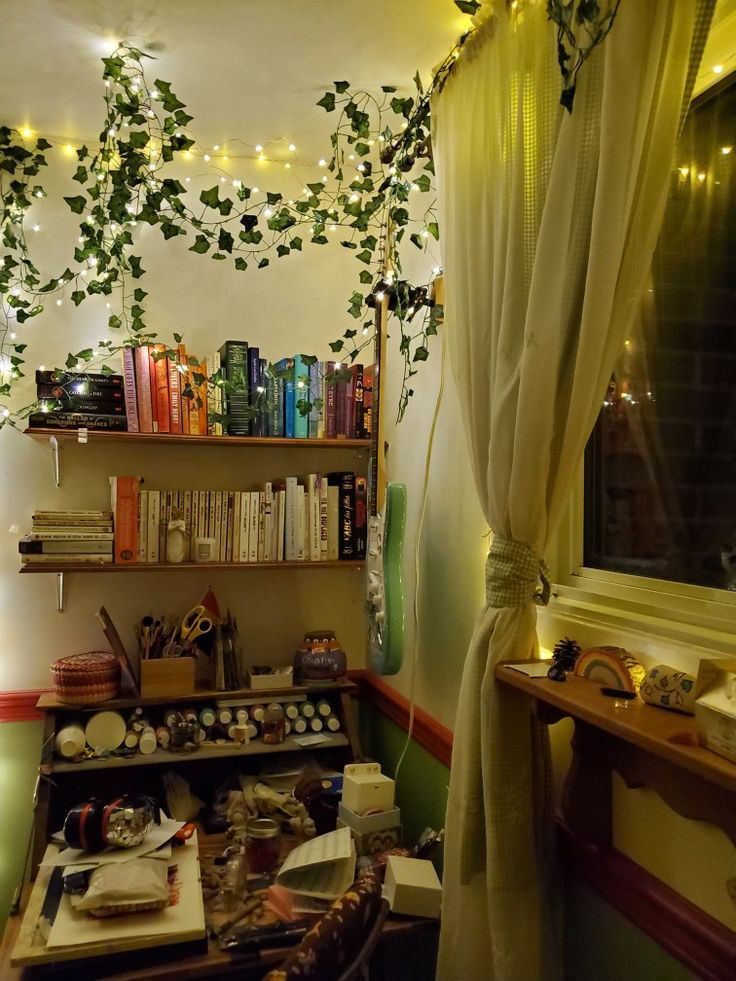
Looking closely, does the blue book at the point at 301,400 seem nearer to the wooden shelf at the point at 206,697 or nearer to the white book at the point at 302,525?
the white book at the point at 302,525

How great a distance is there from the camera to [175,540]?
240 centimetres

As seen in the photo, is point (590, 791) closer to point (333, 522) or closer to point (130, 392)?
point (333, 522)

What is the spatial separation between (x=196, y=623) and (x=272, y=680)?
308 mm

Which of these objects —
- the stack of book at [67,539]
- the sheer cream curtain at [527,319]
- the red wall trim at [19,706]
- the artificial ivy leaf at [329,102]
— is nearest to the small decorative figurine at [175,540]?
the stack of book at [67,539]

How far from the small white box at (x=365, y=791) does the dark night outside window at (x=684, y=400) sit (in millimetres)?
870

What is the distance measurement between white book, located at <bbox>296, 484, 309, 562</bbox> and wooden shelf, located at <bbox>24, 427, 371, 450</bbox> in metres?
0.16

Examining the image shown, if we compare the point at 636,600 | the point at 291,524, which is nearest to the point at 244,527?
the point at 291,524

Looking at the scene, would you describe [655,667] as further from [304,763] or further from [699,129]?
[304,763]

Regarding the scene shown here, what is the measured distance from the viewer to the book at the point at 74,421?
2293 mm

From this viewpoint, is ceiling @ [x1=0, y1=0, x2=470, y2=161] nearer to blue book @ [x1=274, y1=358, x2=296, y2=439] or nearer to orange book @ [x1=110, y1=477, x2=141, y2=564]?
blue book @ [x1=274, y1=358, x2=296, y2=439]

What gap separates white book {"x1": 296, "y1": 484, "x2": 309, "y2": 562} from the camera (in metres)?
2.54

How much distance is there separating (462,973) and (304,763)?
1.03 meters

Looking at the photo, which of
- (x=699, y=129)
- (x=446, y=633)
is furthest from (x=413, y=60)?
(x=446, y=633)

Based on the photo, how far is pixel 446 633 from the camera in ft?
7.07
